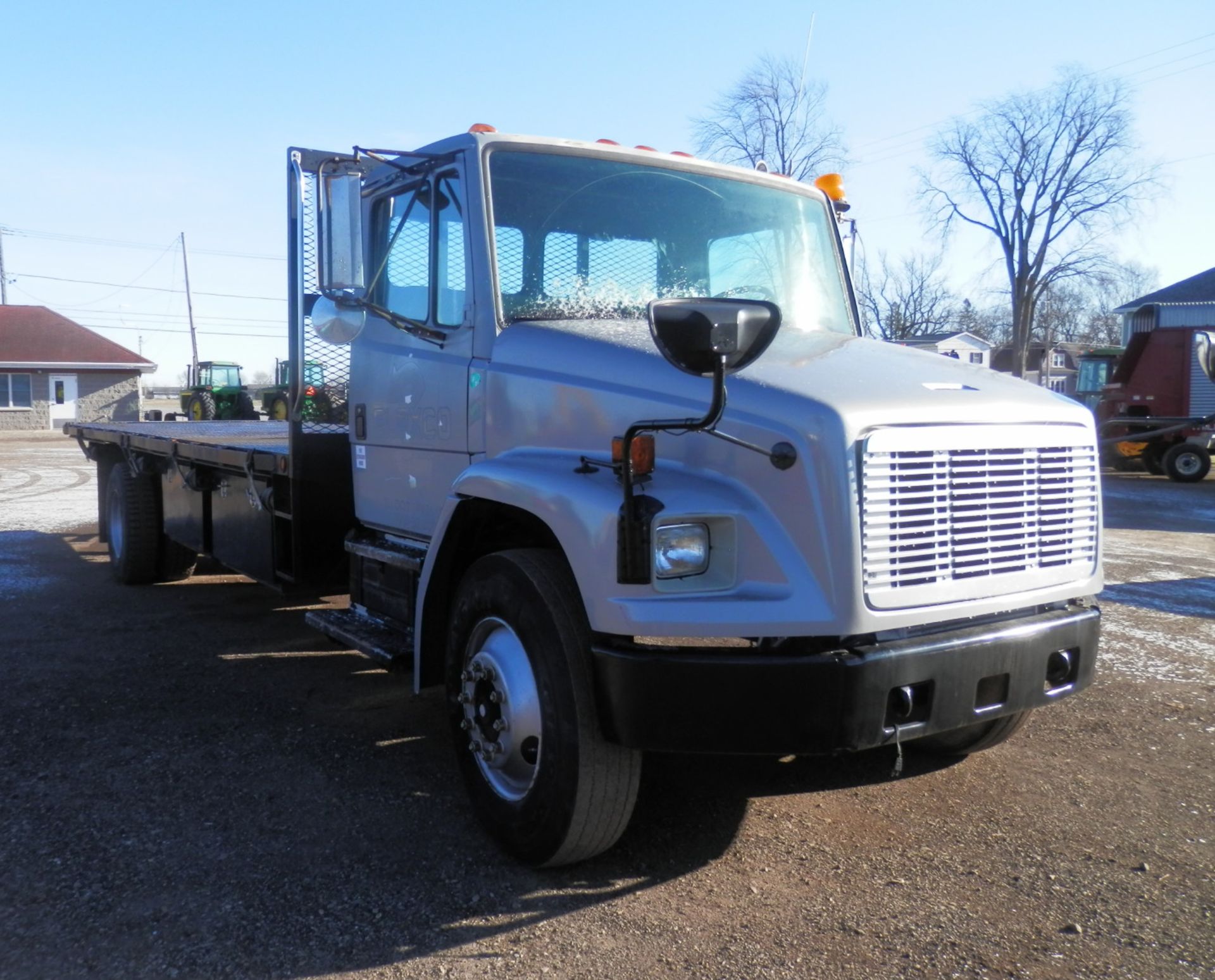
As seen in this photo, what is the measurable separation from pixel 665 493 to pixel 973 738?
206cm

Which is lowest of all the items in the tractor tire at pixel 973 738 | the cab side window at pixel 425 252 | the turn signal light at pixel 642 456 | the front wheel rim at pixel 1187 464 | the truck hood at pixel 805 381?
the tractor tire at pixel 973 738

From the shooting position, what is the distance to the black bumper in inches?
119

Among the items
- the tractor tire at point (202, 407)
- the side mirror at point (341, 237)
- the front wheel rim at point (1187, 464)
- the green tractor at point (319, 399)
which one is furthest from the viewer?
the tractor tire at point (202, 407)

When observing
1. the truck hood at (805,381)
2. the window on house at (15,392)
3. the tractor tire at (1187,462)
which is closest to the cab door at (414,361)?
the truck hood at (805,381)

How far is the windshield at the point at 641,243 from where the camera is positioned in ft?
13.7

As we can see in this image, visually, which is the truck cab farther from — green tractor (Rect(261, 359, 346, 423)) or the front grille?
green tractor (Rect(261, 359, 346, 423))

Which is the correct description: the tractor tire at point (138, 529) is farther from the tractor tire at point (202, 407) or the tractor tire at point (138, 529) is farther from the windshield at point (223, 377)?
the windshield at point (223, 377)

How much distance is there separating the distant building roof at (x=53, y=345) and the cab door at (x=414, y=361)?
39.5 metres

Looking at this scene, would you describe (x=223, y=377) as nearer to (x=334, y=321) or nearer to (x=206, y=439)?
(x=206, y=439)

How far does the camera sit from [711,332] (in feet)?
9.39

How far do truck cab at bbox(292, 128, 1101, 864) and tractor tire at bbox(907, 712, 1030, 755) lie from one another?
0.06ft

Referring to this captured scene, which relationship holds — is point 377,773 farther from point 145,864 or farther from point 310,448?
point 310,448

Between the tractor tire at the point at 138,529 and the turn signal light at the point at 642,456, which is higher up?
the turn signal light at the point at 642,456

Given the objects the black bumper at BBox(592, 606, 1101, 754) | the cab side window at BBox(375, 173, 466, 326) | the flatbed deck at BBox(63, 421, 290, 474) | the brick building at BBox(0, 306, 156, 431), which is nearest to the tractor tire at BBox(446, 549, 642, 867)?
the black bumper at BBox(592, 606, 1101, 754)
